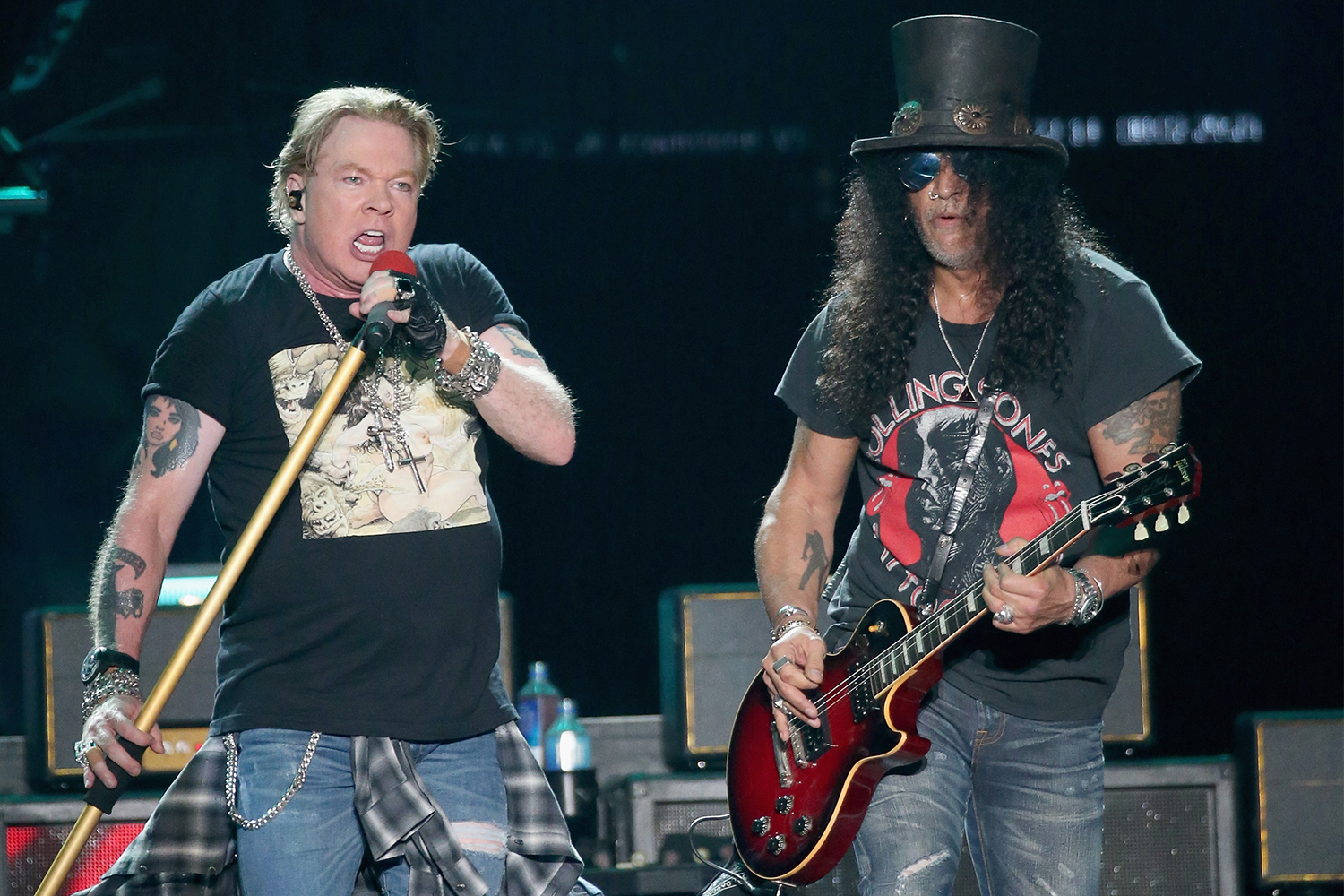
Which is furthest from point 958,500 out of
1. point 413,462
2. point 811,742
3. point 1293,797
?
point 1293,797

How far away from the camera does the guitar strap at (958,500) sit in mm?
2594

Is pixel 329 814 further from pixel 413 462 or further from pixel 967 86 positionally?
pixel 967 86

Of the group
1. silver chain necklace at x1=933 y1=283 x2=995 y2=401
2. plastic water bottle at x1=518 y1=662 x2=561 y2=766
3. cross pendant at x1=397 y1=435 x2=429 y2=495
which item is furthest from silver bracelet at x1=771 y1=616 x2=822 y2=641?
plastic water bottle at x1=518 y1=662 x2=561 y2=766

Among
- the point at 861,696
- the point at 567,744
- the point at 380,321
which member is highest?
the point at 380,321

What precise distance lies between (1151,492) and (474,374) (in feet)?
3.72

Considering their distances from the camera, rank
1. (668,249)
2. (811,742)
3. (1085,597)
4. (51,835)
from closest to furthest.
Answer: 1. (1085,597)
2. (811,742)
3. (51,835)
4. (668,249)

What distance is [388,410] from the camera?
2.55 metres

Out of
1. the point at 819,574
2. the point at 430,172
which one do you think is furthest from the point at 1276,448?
the point at 430,172

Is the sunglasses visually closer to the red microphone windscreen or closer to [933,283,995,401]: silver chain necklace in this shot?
[933,283,995,401]: silver chain necklace

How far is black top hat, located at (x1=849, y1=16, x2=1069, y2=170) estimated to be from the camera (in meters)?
2.71

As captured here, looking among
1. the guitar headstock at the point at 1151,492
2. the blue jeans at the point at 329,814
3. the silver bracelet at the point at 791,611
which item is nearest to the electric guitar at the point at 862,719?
the guitar headstock at the point at 1151,492

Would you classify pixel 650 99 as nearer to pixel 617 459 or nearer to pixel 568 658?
pixel 617 459

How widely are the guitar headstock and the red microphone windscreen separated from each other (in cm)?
118

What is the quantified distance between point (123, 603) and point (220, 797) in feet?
1.22
